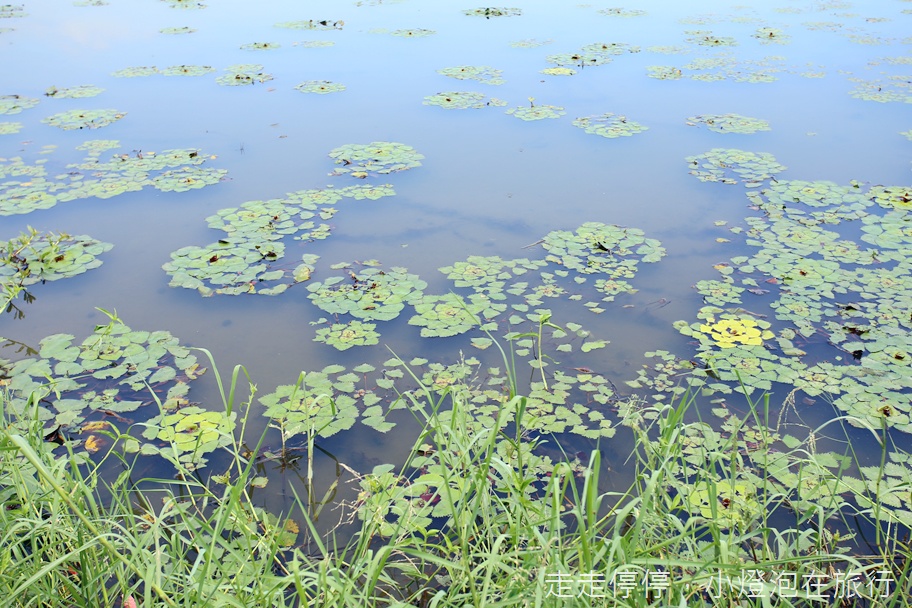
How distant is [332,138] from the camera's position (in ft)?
16.8

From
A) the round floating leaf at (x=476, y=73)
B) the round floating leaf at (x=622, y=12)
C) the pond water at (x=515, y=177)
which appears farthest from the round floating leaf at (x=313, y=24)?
the round floating leaf at (x=622, y=12)

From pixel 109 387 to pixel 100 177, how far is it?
227cm

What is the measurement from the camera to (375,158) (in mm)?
4762

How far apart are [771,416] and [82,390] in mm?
2664

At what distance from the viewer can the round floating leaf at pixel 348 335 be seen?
3.07 m

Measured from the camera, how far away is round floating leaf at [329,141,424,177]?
4633 mm

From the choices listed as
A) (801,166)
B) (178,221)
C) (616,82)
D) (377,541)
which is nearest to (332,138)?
(178,221)

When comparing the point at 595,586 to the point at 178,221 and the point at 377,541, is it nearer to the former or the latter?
the point at 377,541

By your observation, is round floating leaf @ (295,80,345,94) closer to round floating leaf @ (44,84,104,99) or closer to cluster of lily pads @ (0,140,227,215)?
cluster of lily pads @ (0,140,227,215)

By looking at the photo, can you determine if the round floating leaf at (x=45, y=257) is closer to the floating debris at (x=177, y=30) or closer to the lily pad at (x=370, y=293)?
the lily pad at (x=370, y=293)

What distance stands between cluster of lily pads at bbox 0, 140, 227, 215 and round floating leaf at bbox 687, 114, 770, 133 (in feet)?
11.3

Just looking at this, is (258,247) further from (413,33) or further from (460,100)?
(413,33)

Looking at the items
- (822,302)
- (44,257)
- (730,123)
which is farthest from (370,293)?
(730,123)

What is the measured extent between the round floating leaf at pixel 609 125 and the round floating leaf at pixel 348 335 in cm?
274
